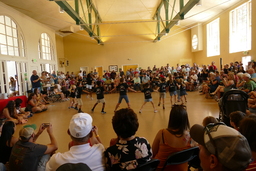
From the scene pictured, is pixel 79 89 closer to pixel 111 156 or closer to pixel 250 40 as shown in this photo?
pixel 111 156

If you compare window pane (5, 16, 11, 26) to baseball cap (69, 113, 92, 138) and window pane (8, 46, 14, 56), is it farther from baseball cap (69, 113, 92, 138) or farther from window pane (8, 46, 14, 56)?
baseball cap (69, 113, 92, 138)

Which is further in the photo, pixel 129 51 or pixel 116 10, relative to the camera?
pixel 129 51

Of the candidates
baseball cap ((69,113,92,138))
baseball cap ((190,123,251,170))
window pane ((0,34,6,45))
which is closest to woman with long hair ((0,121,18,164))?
baseball cap ((69,113,92,138))

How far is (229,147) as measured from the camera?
2.54ft

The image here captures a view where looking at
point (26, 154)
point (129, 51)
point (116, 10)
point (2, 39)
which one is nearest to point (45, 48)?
point (2, 39)

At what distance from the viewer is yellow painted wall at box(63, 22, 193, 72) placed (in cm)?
1833

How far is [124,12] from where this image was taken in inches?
600

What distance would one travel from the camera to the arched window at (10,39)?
9.27 metres

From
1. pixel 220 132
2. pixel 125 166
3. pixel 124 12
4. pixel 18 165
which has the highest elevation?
pixel 124 12

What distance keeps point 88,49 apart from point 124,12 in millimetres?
5691

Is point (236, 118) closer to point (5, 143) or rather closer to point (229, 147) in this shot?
point (229, 147)

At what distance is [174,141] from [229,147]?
Answer: 118 centimetres

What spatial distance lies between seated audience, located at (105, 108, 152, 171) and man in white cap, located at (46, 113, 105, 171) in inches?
3.5

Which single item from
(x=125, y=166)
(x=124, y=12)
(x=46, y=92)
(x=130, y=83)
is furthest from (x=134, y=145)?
(x=124, y=12)
